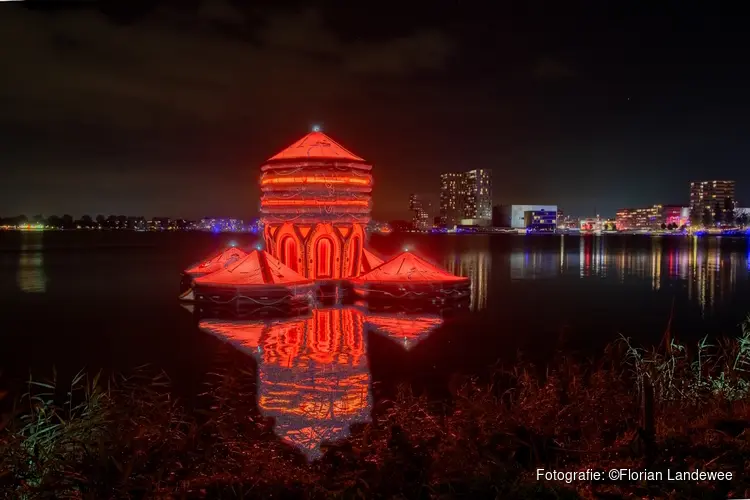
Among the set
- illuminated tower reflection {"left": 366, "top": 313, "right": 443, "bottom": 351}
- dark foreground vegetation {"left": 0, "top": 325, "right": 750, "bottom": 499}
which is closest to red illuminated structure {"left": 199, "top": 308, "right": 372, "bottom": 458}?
illuminated tower reflection {"left": 366, "top": 313, "right": 443, "bottom": 351}

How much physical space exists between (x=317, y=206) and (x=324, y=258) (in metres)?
1.62

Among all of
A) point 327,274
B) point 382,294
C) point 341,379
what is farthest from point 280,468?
point 327,274

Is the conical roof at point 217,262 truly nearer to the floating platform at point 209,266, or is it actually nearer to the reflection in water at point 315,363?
the floating platform at point 209,266

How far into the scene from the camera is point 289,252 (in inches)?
667

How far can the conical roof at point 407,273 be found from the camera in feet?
52.1

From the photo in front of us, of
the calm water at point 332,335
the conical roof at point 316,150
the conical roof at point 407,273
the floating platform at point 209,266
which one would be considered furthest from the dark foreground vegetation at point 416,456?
the floating platform at point 209,266

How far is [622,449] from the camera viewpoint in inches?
159

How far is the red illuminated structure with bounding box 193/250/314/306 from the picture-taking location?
14336 millimetres

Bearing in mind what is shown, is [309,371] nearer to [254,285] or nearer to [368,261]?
[254,285]

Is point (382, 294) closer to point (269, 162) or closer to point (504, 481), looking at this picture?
point (269, 162)

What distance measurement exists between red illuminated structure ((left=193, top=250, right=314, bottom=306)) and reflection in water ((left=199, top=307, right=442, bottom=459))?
78 centimetres

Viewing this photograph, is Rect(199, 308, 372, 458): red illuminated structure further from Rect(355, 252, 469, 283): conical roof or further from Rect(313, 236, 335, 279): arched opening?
Rect(313, 236, 335, 279): arched opening

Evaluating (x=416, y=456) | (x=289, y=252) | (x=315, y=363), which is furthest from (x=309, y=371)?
(x=289, y=252)

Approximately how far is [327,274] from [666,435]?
43.7ft
